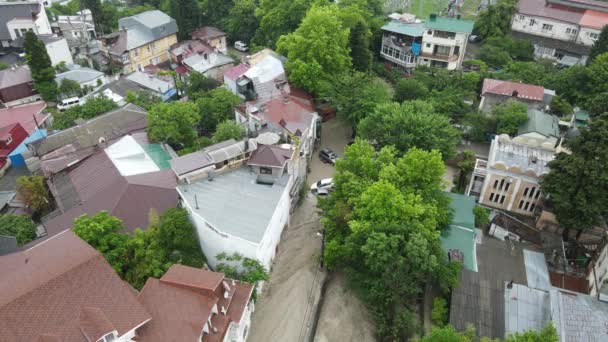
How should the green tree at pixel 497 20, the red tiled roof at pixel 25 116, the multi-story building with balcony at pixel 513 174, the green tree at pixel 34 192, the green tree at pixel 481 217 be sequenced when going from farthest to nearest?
the green tree at pixel 497 20, the red tiled roof at pixel 25 116, the multi-story building with balcony at pixel 513 174, the green tree at pixel 34 192, the green tree at pixel 481 217

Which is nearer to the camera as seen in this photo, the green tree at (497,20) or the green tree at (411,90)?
the green tree at (411,90)

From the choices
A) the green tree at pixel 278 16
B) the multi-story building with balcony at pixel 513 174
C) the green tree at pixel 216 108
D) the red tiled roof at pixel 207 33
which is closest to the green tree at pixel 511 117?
the multi-story building with balcony at pixel 513 174

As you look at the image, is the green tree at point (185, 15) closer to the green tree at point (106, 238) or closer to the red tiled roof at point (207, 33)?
the red tiled roof at point (207, 33)

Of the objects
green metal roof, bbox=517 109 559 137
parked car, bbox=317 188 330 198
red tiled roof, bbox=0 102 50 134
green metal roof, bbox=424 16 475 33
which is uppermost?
green metal roof, bbox=424 16 475 33

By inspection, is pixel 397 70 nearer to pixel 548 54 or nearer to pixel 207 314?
pixel 548 54

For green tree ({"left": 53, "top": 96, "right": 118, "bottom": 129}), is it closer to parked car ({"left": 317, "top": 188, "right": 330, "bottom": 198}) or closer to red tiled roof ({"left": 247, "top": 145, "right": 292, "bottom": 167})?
red tiled roof ({"left": 247, "top": 145, "right": 292, "bottom": 167})

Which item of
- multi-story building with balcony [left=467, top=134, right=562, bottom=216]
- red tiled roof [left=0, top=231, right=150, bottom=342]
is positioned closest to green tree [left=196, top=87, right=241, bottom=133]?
red tiled roof [left=0, top=231, right=150, bottom=342]
